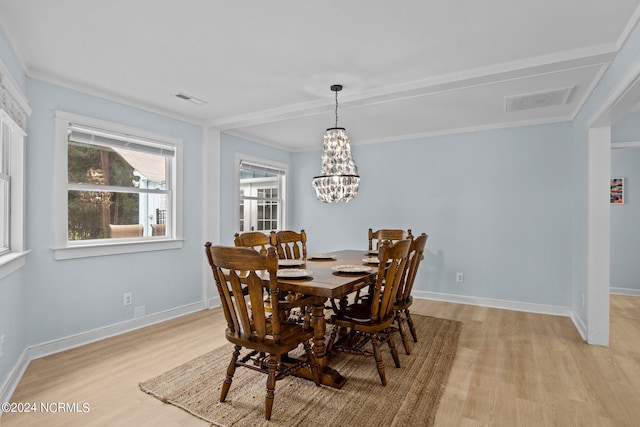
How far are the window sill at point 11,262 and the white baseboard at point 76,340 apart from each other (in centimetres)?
A: 70

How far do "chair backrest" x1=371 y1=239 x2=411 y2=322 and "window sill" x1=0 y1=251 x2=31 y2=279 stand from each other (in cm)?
235

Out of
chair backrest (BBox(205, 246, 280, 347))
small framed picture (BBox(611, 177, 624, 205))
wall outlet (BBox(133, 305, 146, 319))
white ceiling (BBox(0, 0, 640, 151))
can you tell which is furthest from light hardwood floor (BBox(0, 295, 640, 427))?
white ceiling (BBox(0, 0, 640, 151))

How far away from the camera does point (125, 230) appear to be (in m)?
3.62

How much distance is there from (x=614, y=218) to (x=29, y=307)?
7.26 m

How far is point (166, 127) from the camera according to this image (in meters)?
3.93

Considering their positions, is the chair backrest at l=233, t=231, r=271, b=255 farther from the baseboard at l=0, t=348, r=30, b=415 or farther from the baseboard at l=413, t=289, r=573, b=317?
the baseboard at l=413, t=289, r=573, b=317

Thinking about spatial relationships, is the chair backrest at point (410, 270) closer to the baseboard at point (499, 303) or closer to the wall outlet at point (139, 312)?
the baseboard at point (499, 303)

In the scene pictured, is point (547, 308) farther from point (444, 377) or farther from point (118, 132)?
point (118, 132)

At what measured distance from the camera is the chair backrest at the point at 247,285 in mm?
1828

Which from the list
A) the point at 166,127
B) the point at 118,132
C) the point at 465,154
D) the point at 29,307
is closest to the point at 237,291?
the point at 29,307

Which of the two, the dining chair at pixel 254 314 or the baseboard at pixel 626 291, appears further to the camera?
the baseboard at pixel 626 291

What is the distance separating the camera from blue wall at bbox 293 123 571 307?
13.6 ft

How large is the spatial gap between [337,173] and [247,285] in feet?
4.86

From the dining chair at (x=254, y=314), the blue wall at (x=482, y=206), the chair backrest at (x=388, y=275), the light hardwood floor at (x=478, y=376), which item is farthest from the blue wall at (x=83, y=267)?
the blue wall at (x=482, y=206)
